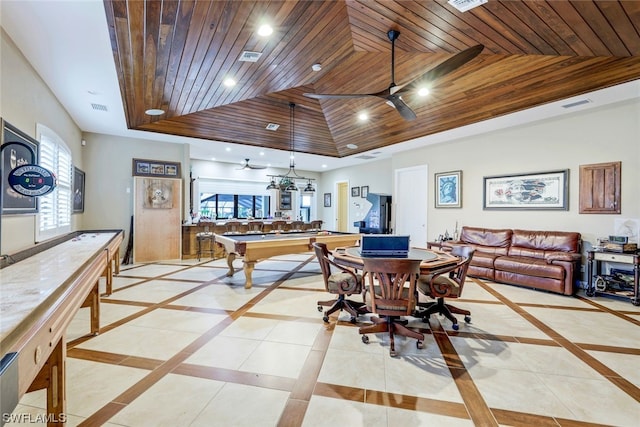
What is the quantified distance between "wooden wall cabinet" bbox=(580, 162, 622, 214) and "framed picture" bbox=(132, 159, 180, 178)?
803 cm

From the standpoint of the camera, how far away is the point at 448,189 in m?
6.35

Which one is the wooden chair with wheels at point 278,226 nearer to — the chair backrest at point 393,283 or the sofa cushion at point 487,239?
the sofa cushion at point 487,239

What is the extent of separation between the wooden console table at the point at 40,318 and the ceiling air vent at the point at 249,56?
2.48 meters

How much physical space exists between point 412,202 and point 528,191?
2561mm

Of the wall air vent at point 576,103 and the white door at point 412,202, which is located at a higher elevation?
the wall air vent at point 576,103

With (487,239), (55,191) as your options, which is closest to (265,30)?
(55,191)

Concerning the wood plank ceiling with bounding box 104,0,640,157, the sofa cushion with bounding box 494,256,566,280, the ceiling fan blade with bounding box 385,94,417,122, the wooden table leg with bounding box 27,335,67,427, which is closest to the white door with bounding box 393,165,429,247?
the wood plank ceiling with bounding box 104,0,640,157

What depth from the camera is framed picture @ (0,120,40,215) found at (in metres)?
2.40

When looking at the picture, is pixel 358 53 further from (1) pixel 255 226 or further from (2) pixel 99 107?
(1) pixel 255 226

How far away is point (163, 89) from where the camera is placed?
12.6ft

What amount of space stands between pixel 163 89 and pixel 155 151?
326 centimetres

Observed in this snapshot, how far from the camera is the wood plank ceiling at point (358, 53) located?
2.38m

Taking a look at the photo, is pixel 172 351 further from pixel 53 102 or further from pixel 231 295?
pixel 53 102

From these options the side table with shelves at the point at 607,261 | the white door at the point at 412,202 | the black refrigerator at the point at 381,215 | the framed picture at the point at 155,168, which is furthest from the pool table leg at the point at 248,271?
the side table with shelves at the point at 607,261
